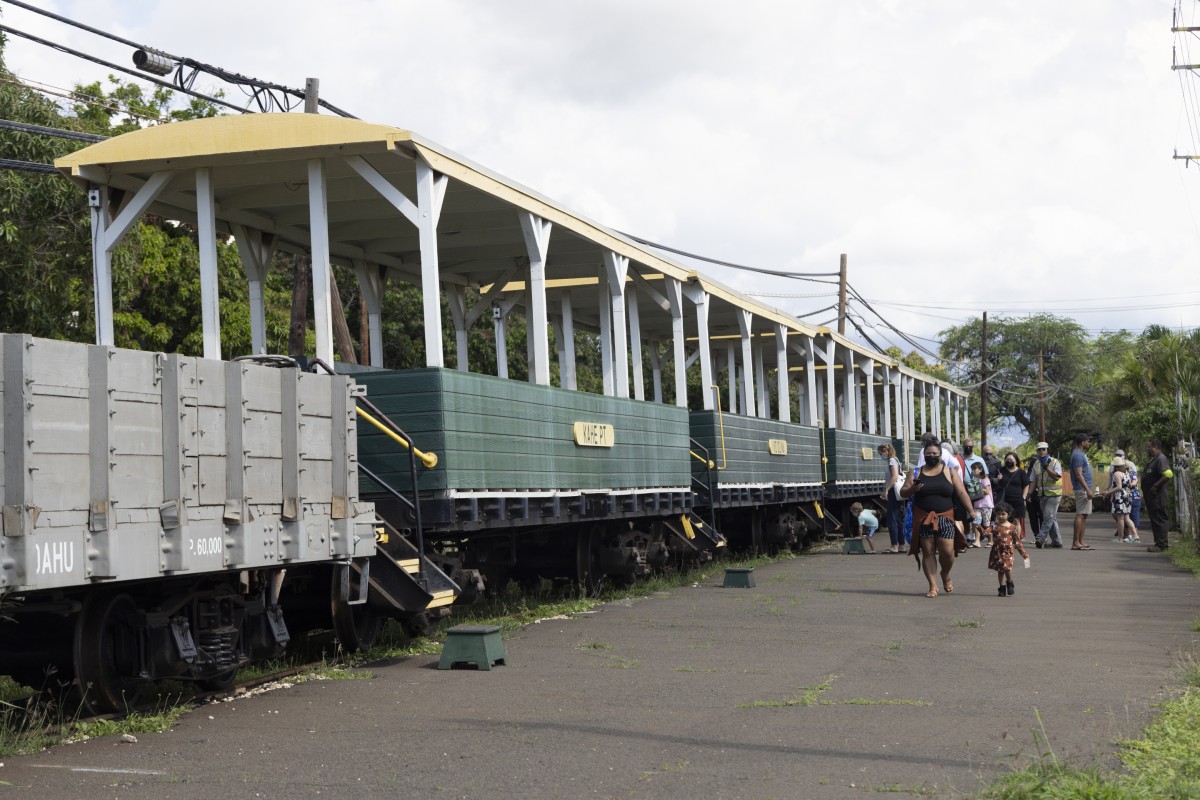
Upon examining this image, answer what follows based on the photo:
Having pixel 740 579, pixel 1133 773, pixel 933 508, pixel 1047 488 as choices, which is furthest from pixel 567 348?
pixel 1133 773

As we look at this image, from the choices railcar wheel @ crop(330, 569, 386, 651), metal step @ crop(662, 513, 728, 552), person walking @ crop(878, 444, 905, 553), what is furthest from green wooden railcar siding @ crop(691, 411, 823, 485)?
railcar wheel @ crop(330, 569, 386, 651)

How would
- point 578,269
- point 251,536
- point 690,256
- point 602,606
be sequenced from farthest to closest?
point 690,256 < point 578,269 < point 602,606 < point 251,536

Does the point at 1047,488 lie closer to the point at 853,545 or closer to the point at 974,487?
the point at 974,487

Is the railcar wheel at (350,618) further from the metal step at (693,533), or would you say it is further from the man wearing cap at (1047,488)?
the man wearing cap at (1047,488)

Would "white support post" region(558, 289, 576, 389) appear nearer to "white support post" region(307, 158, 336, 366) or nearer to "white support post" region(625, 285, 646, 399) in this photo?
"white support post" region(625, 285, 646, 399)

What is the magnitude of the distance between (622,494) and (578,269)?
10.1ft

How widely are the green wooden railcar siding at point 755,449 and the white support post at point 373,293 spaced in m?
5.33

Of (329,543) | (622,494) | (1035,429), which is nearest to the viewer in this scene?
(329,543)

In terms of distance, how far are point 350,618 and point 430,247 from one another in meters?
2.82

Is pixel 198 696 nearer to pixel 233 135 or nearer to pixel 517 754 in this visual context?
pixel 517 754

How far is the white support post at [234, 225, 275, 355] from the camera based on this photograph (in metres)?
12.9

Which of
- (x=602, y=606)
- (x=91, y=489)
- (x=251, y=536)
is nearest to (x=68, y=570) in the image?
(x=91, y=489)

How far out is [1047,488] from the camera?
2289 centimetres

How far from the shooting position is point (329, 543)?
937cm
